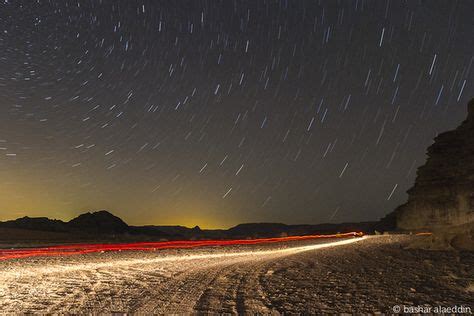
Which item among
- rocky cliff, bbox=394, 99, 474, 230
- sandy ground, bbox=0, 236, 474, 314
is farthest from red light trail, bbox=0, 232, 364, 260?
rocky cliff, bbox=394, 99, 474, 230

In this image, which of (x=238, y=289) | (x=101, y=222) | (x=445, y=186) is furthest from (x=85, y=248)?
(x=101, y=222)

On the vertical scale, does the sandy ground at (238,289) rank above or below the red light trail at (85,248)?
below

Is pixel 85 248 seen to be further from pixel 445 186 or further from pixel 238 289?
pixel 445 186

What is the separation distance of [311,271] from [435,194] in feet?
190

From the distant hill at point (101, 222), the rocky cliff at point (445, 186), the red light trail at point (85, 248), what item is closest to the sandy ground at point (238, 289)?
the red light trail at point (85, 248)

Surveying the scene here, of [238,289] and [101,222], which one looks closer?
[238,289]

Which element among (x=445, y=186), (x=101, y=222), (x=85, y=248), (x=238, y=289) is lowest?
(x=238, y=289)

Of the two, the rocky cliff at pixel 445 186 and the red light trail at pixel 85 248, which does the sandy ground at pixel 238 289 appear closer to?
the red light trail at pixel 85 248

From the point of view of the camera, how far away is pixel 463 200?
58500 millimetres

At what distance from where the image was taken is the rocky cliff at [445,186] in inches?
2325

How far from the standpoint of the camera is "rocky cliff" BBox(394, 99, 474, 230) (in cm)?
5906

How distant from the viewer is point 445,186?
62.6 meters

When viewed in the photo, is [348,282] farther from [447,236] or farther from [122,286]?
[447,236]

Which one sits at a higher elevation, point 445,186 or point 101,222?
point 445,186
